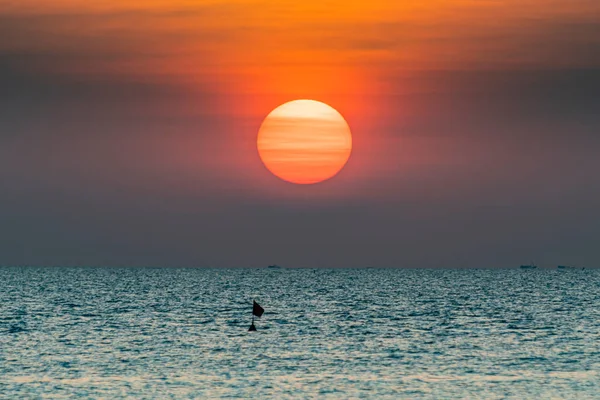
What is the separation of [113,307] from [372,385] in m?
86.3

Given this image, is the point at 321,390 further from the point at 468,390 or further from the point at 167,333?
the point at 167,333

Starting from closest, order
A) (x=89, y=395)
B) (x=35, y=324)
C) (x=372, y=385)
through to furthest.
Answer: (x=89, y=395) → (x=372, y=385) → (x=35, y=324)

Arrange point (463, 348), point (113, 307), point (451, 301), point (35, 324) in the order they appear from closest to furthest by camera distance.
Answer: point (463, 348) < point (35, 324) < point (113, 307) < point (451, 301)

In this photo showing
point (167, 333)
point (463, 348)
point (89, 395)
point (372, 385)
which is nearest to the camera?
point (89, 395)

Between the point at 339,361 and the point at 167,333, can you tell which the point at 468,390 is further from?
the point at 167,333

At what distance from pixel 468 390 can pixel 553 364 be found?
596 inches

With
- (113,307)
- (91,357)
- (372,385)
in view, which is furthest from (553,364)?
(113,307)

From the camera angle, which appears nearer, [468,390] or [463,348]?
[468,390]

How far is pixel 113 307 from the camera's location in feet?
467

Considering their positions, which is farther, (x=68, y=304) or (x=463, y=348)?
(x=68, y=304)

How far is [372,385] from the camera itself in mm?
61844

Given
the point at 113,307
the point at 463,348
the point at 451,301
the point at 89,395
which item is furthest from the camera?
the point at 451,301

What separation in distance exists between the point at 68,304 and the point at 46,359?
3064 inches

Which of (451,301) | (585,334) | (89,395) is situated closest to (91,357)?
(89,395)
